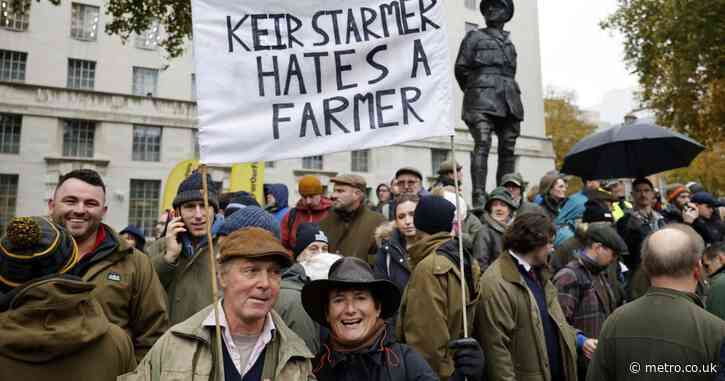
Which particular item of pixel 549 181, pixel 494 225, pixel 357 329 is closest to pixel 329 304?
pixel 357 329

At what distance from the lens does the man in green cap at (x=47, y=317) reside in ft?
7.13

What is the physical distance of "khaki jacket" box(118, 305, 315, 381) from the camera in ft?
7.70

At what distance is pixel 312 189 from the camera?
637 cm

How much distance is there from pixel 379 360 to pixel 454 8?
35.9 metres

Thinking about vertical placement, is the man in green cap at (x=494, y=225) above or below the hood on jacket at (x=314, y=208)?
below

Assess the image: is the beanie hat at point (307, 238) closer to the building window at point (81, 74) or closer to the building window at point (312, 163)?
the building window at point (312, 163)

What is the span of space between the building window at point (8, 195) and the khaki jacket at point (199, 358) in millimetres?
28930

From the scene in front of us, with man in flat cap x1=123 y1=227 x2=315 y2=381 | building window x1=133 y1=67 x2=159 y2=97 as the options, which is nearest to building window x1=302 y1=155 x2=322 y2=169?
building window x1=133 y1=67 x2=159 y2=97

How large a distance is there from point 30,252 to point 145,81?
31.0 metres

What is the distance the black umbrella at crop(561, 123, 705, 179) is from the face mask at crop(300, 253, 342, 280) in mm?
4241

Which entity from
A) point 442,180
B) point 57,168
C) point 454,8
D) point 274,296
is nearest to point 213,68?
point 274,296

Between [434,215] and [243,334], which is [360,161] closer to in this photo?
[434,215]

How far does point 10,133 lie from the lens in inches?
1091

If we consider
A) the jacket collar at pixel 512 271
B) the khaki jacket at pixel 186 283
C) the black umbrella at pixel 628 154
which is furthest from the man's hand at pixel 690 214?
the khaki jacket at pixel 186 283
